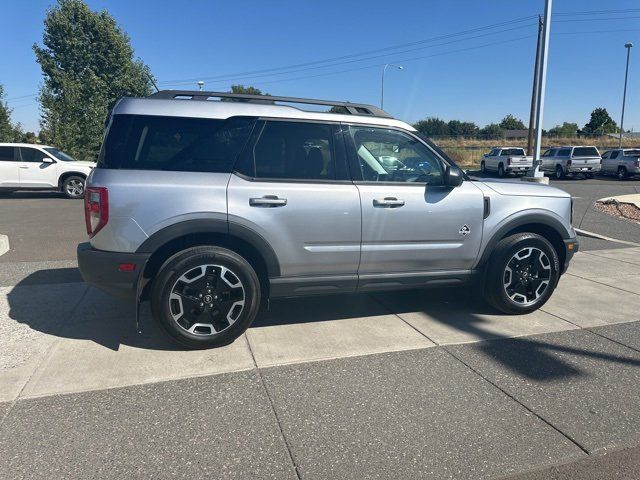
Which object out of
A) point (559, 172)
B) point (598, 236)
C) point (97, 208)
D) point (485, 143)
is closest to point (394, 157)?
point (97, 208)

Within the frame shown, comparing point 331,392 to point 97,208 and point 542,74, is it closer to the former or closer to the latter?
point 97,208

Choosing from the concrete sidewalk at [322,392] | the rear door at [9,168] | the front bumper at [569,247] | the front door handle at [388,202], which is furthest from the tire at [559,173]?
the front door handle at [388,202]

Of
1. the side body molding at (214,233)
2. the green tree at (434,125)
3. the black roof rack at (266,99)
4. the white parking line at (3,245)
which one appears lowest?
the white parking line at (3,245)

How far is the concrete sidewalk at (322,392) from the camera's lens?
262 centimetres

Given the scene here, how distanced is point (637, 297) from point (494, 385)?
10.6ft

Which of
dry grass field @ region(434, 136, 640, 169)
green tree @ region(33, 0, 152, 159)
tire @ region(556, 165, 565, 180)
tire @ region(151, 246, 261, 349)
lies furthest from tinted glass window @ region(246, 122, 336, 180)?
dry grass field @ region(434, 136, 640, 169)

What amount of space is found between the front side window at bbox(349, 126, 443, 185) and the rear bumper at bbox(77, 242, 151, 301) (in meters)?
2.02

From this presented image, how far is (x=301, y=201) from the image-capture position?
4.00 meters

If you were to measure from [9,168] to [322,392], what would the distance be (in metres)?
15.4

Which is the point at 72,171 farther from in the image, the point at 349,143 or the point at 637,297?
the point at 637,297

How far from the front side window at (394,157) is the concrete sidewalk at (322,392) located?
1.37 m

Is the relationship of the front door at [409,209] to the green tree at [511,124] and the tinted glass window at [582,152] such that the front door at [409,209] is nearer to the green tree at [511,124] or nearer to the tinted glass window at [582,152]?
the tinted glass window at [582,152]

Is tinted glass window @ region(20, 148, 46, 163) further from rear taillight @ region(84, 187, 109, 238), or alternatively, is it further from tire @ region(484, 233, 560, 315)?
tire @ region(484, 233, 560, 315)

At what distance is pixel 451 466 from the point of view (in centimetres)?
258
